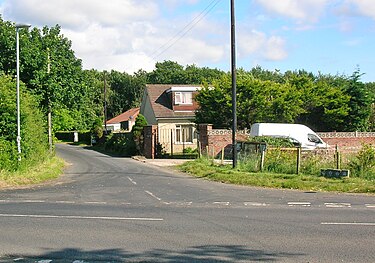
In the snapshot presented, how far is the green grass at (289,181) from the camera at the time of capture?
18.3 meters

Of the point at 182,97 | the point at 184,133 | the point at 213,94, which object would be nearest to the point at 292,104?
the point at 213,94

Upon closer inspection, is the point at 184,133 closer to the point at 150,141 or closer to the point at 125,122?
the point at 150,141

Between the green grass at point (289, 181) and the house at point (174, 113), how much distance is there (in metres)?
19.6

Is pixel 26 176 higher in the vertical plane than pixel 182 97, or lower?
lower

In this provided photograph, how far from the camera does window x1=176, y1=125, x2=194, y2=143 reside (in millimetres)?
45594

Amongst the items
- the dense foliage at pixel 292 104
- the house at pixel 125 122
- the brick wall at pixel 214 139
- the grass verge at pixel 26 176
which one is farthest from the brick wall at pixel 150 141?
the house at pixel 125 122

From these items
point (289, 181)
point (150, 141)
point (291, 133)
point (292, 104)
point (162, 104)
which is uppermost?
point (162, 104)

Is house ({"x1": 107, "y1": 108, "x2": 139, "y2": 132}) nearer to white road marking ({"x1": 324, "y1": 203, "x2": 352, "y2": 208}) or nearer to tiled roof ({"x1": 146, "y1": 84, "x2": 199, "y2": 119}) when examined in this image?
tiled roof ({"x1": 146, "y1": 84, "x2": 199, "y2": 119})

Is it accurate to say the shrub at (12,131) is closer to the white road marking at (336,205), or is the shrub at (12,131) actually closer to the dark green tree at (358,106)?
the white road marking at (336,205)

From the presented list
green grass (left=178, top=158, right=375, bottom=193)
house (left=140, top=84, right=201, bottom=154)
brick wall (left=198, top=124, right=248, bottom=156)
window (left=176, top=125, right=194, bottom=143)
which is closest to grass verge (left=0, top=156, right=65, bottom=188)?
green grass (left=178, top=158, right=375, bottom=193)

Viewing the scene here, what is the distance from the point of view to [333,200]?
15.6m

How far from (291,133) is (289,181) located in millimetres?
15485

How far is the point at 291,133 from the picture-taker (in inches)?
1368

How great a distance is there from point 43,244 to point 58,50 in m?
30.6
